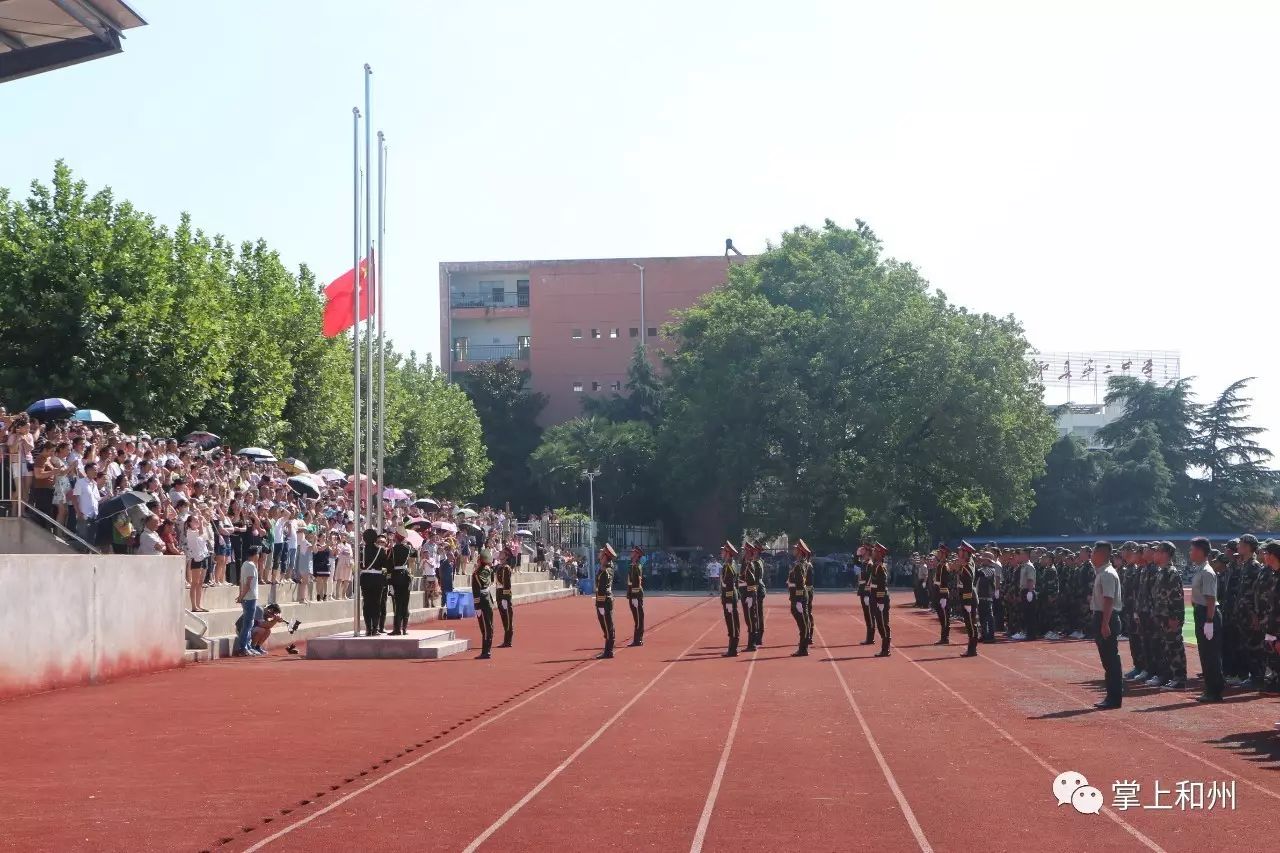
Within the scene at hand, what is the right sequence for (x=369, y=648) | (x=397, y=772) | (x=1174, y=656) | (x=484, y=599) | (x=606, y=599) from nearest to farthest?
(x=397, y=772) → (x=1174, y=656) → (x=369, y=648) → (x=606, y=599) → (x=484, y=599)

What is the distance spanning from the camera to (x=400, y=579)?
2678 cm

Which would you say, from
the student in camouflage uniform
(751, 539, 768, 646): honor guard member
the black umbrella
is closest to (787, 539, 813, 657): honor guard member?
(751, 539, 768, 646): honor guard member

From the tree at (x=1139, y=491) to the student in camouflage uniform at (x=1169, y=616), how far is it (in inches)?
2393

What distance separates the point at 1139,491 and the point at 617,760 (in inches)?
2816

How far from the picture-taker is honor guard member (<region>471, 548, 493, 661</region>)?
89.5ft

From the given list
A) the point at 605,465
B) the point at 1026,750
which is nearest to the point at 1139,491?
the point at 605,465

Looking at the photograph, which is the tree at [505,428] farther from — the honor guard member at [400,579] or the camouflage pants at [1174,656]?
the camouflage pants at [1174,656]

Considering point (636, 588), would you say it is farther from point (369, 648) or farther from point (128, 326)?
point (128, 326)

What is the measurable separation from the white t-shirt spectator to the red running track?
12.1 feet

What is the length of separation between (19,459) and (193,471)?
5025mm

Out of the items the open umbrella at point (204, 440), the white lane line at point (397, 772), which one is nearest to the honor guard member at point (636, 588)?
the white lane line at point (397, 772)

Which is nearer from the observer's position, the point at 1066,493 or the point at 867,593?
the point at 867,593

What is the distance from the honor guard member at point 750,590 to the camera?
28359 millimetres

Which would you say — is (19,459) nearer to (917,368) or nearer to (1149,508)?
(917,368)
